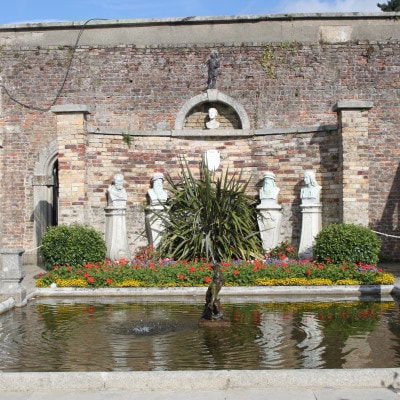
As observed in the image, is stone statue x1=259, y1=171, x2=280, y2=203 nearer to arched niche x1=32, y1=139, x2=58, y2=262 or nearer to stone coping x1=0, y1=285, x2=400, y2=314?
stone coping x1=0, y1=285, x2=400, y2=314

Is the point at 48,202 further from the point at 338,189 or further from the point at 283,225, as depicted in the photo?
the point at 338,189

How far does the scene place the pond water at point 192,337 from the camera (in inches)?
224

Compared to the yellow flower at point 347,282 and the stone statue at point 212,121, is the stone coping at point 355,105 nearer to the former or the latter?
the stone statue at point 212,121

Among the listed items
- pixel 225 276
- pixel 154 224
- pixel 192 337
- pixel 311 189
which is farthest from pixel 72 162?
pixel 192 337

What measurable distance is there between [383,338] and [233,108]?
32.3ft

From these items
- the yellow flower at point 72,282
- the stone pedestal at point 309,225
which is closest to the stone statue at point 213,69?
the stone pedestal at point 309,225

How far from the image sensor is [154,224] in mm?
13188

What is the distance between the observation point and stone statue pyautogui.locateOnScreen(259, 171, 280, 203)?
1329cm

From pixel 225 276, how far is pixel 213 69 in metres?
6.96

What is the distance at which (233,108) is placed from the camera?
1571 centimetres

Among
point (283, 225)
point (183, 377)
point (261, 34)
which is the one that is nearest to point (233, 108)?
point (261, 34)

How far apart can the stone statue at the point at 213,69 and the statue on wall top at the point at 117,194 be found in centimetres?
373

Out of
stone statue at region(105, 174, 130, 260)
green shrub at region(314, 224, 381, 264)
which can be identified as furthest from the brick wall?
green shrub at region(314, 224, 381, 264)

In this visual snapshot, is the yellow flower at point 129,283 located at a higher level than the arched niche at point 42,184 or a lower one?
lower
